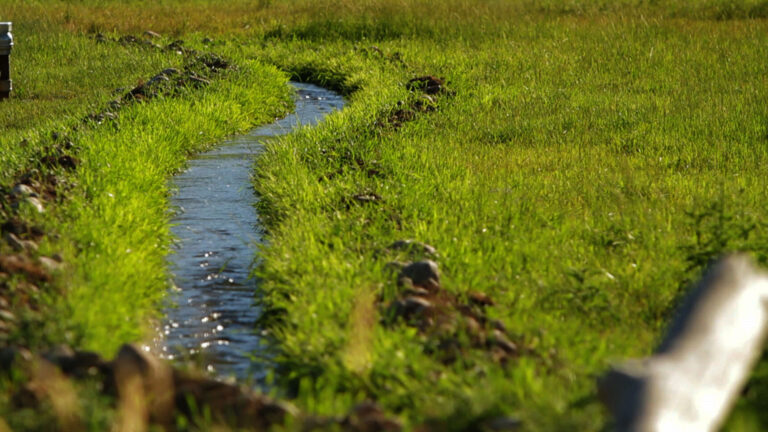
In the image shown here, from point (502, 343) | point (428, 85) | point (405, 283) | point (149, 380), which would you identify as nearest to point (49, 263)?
point (405, 283)

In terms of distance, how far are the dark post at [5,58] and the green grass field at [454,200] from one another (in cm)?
22

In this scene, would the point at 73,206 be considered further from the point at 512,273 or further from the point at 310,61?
the point at 310,61

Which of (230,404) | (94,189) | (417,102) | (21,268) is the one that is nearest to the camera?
(230,404)

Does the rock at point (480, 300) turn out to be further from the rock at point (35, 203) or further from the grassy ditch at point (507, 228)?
the rock at point (35, 203)

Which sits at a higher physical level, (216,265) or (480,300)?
(480,300)

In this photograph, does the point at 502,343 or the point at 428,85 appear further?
the point at 428,85

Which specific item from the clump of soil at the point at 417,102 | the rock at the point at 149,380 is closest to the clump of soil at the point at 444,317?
the rock at the point at 149,380

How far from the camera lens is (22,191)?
270 inches

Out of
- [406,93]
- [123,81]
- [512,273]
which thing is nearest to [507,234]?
[512,273]

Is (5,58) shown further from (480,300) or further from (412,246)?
(480,300)

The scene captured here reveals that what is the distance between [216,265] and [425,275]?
174 cm

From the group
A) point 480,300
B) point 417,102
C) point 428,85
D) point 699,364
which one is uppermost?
point 699,364

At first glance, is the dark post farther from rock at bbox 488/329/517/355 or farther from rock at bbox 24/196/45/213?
rock at bbox 488/329/517/355

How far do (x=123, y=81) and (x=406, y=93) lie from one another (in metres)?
4.40
